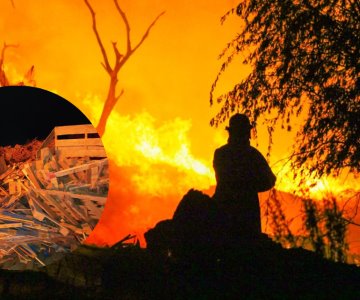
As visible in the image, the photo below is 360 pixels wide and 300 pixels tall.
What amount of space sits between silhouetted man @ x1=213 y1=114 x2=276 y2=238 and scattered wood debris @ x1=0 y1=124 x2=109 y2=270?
1591mm

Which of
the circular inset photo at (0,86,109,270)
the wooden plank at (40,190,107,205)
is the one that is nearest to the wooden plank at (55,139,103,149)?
the circular inset photo at (0,86,109,270)

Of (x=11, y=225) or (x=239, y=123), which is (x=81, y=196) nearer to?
(x=11, y=225)

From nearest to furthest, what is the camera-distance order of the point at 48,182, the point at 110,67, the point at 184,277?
the point at 184,277 → the point at 48,182 → the point at 110,67

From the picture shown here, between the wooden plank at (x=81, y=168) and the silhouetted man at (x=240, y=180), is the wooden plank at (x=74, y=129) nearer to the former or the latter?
the wooden plank at (x=81, y=168)

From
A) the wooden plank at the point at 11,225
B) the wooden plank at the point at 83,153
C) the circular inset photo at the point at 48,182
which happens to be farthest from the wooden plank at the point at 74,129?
the wooden plank at the point at 11,225

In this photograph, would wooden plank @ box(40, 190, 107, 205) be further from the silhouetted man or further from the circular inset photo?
the silhouetted man

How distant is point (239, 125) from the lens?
8.03 metres

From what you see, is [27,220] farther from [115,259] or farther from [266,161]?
[266,161]

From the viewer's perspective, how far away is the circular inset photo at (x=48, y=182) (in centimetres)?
788

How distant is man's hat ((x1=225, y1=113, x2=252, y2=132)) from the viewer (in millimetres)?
8016

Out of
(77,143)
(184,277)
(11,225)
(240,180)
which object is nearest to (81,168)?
(77,143)

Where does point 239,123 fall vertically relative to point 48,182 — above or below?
above

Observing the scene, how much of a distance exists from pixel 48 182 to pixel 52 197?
0.21m

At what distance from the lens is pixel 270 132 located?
8.45 meters
